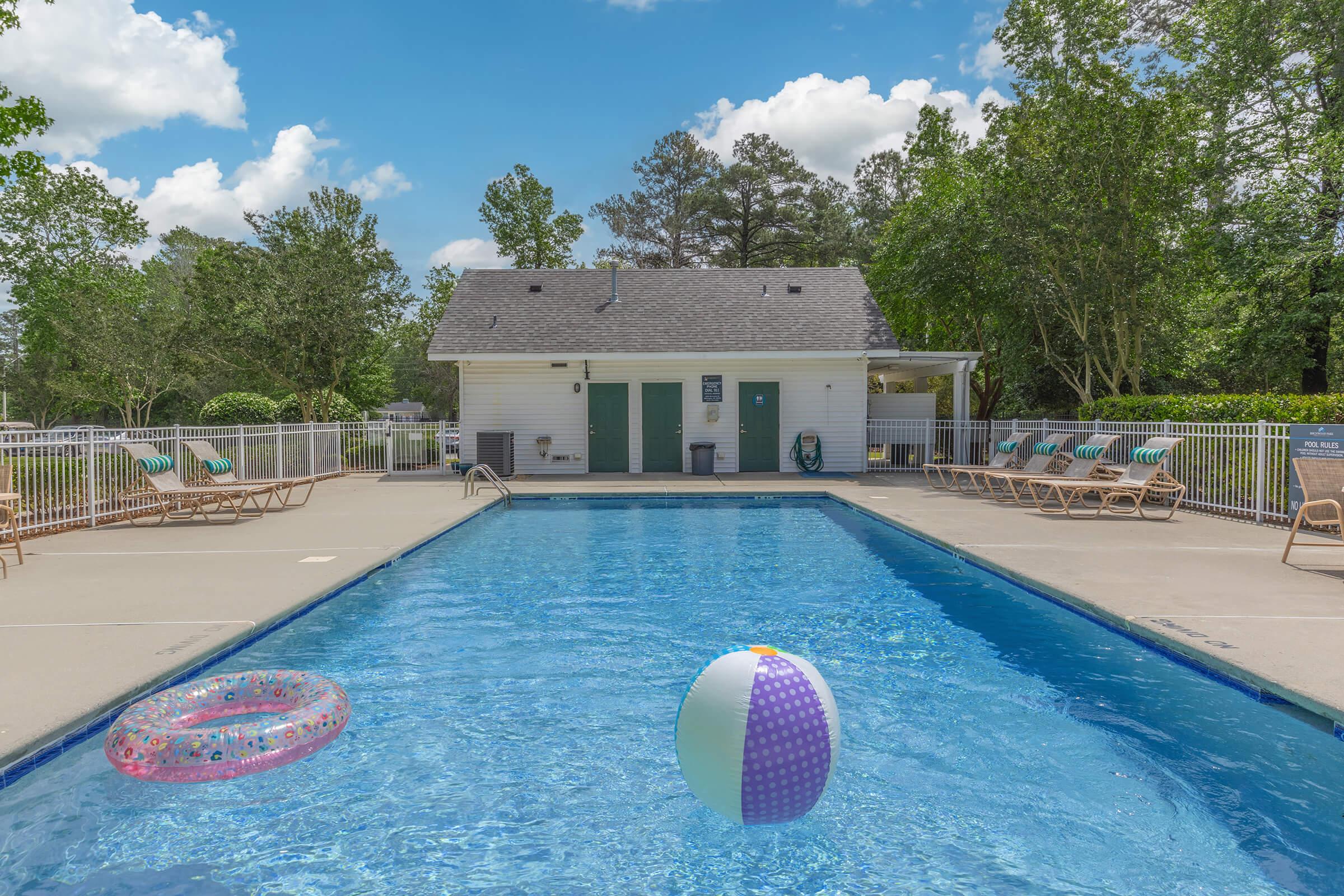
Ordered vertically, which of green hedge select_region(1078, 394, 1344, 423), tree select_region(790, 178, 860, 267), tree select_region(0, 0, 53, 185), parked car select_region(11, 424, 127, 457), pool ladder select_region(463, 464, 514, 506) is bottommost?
pool ladder select_region(463, 464, 514, 506)

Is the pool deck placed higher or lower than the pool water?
higher

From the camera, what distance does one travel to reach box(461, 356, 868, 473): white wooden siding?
695 inches

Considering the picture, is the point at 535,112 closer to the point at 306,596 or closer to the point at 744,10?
the point at 744,10

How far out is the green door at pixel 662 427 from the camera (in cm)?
1781

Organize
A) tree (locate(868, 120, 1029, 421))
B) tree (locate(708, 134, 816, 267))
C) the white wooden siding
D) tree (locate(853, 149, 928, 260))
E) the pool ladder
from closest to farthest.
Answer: the pool ladder
the white wooden siding
tree (locate(868, 120, 1029, 421))
tree (locate(708, 134, 816, 267))
tree (locate(853, 149, 928, 260))

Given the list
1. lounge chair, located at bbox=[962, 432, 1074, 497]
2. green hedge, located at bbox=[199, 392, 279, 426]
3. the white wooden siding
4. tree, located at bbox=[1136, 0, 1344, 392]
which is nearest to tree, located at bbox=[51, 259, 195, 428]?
green hedge, located at bbox=[199, 392, 279, 426]

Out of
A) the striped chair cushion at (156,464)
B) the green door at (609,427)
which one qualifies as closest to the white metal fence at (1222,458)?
the green door at (609,427)

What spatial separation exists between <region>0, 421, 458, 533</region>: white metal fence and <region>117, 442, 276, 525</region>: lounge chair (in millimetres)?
118

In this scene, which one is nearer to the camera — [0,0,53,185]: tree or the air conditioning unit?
[0,0,53,185]: tree

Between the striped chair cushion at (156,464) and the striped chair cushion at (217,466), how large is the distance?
20.5 inches

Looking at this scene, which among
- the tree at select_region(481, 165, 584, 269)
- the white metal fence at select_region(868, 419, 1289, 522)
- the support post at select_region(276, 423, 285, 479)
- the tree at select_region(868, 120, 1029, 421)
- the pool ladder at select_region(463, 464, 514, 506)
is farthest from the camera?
the tree at select_region(481, 165, 584, 269)

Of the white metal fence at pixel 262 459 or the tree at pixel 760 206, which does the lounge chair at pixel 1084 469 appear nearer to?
the white metal fence at pixel 262 459

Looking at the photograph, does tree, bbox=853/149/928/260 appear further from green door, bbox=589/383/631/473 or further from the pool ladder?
the pool ladder

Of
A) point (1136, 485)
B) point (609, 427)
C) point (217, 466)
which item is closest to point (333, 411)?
point (609, 427)
